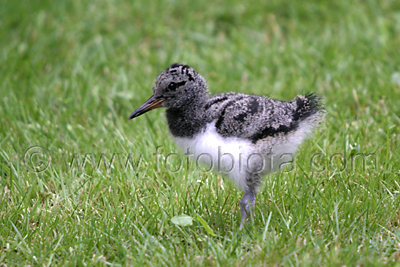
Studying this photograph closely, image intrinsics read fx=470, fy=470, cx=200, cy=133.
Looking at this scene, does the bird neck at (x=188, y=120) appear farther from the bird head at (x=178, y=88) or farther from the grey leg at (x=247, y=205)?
the grey leg at (x=247, y=205)

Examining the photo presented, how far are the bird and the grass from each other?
0.30 m

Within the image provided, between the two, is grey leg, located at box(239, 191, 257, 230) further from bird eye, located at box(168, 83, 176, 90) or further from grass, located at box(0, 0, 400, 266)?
Answer: bird eye, located at box(168, 83, 176, 90)

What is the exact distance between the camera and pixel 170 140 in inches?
165

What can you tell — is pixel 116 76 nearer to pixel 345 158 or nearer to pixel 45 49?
pixel 45 49

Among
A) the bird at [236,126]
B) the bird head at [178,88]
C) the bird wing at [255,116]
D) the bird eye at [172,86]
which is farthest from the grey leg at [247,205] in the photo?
the bird eye at [172,86]

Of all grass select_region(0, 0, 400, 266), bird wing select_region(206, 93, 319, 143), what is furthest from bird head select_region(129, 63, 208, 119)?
grass select_region(0, 0, 400, 266)

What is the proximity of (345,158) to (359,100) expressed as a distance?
1166 millimetres

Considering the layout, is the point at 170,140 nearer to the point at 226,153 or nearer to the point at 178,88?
the point at 178,88

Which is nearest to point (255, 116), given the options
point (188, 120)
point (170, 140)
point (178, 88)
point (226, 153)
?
point (226, 153)

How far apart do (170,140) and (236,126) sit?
1.30m

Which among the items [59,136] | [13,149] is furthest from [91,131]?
[13,149]

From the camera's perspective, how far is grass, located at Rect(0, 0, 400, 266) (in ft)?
9.50

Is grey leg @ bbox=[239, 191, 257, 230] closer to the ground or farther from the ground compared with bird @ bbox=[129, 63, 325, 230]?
closer to the ground

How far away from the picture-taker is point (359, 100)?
15.3 ft
